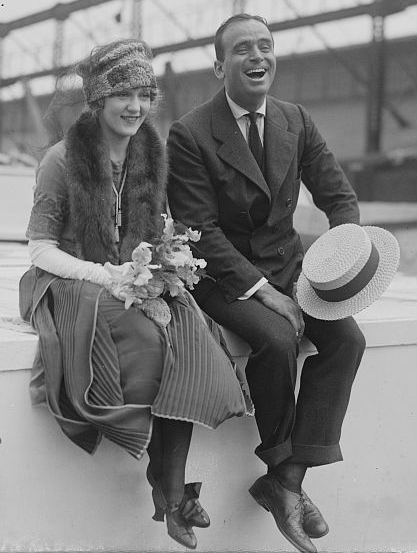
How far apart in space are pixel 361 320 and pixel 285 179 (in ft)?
1.98

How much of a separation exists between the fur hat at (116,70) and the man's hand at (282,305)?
0.78m

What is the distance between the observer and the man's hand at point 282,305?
3348 mm

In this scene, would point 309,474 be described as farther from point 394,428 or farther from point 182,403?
point 182,403

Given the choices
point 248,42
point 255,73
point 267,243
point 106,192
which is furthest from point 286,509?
point 248,42

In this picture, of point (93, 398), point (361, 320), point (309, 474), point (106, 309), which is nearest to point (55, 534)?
point (93, 398)

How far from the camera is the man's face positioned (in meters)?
3.51

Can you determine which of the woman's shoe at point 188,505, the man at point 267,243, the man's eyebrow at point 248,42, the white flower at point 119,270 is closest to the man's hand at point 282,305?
the man at point 267,243

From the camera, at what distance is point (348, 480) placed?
3.73 meters

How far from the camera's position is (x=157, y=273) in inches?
122

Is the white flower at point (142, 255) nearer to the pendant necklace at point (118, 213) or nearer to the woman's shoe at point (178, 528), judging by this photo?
the pendant necklace at point (118, 213)

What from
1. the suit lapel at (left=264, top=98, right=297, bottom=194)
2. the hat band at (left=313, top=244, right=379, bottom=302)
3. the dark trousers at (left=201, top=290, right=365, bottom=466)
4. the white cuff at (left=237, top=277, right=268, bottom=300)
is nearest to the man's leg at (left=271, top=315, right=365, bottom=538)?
the dark trousers at (left=201, top=290, right=365, bottom=466)

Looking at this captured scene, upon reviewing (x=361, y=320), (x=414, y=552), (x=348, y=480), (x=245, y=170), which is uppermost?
(x=245, y=170)

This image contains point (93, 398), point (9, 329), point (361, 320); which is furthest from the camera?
point (361, 320)

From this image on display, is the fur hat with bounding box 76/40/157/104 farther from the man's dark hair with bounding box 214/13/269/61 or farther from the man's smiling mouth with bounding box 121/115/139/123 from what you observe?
the man's dark hair with bounding box 214/13/269/61
